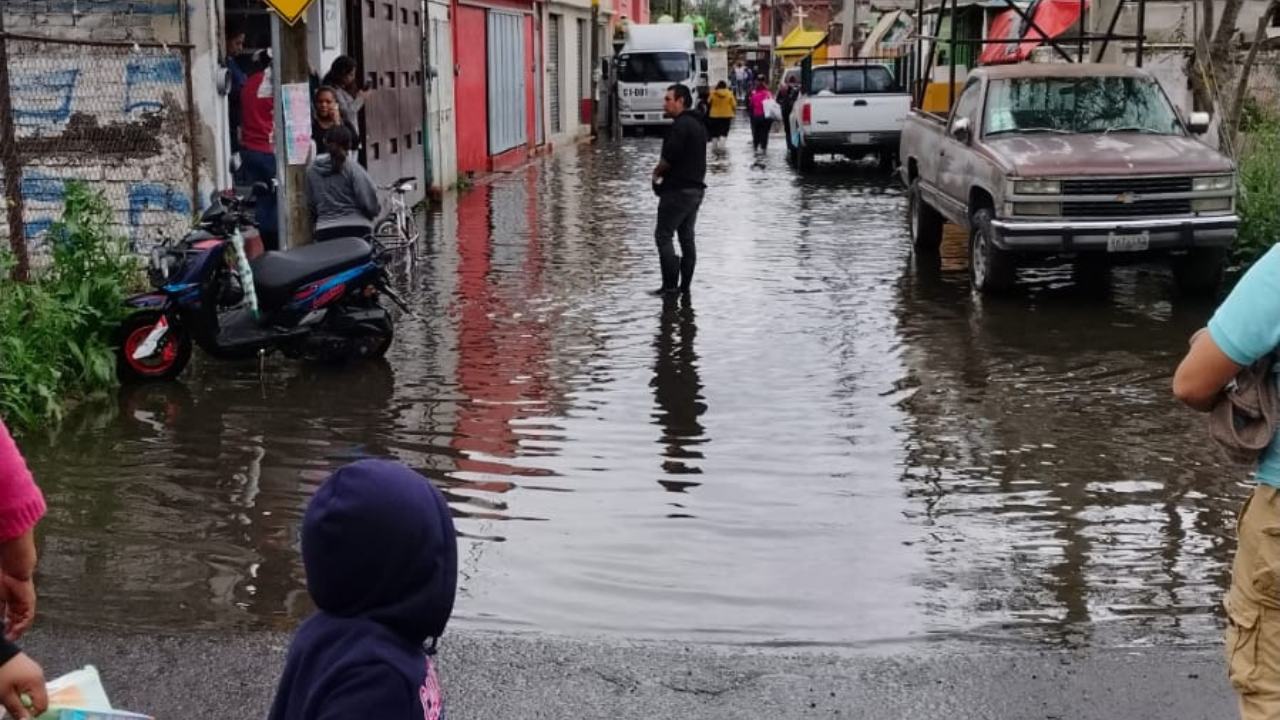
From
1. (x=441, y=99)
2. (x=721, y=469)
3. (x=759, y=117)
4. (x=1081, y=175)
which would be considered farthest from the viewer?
(x=759, y=117)

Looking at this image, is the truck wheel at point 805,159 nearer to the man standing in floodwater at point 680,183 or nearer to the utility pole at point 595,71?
the utility pole at point 595,71

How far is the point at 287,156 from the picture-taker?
1066cm

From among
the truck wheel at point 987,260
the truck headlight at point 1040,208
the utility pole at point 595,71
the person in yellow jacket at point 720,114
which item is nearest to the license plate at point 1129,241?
the truck headlight at point 1040,208

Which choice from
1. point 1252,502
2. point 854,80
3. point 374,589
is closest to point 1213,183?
point 1252,502

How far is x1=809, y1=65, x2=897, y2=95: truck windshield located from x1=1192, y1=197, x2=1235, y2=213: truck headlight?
1653cm

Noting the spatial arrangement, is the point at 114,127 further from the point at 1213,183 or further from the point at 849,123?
the point at 849,123

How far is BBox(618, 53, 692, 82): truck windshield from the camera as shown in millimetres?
39344

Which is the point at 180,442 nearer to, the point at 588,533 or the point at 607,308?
the point at 588,533

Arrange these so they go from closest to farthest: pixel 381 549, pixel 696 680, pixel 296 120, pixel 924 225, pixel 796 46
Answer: pixel 381 549, pixel 696 680, pixel 296 120, pixel 924 225, pixel 796 46

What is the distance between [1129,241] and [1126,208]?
0.84ft

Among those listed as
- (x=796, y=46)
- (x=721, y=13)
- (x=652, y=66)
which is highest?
(x=721, y=13)

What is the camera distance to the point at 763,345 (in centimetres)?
1054

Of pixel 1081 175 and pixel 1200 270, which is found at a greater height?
pixel 1081 175

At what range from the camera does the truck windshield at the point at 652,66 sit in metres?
39.3
